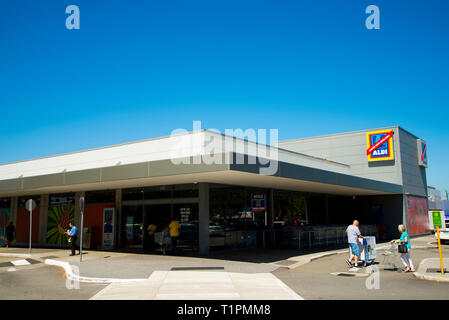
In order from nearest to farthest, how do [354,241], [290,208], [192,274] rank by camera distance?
[192,274]
[354,241]
[290,208]

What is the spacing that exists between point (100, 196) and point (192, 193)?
675cm

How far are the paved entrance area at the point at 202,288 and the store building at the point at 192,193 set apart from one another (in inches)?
135

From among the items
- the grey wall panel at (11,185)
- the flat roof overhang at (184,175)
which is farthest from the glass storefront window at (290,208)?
the grey wall panel at (11,185)

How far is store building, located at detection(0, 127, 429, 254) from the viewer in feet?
49.8

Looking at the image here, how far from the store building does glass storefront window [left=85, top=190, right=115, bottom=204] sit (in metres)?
0.05

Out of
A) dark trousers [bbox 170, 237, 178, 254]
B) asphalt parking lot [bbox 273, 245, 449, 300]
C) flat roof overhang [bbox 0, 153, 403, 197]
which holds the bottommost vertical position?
asphalt parking lot [bbox 273, 245, 449, 300]

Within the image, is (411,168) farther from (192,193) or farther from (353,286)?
(353,286)

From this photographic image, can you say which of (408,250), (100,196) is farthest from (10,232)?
(408,250)

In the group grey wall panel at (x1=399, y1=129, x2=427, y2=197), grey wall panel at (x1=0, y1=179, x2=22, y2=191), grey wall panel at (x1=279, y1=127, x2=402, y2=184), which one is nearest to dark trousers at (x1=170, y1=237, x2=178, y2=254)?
grey wall panel at (x1=0, y1=179, x2=22, y2=191)

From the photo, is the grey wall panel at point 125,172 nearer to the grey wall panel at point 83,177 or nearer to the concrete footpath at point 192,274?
the grey wall panel at point 83,177

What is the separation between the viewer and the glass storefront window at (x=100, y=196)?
2105 centimetres

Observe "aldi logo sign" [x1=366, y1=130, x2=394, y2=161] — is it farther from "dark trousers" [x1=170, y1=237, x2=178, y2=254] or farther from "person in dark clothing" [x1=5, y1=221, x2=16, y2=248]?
"person in dark clothing" [x1=5, y1=221, x2=16, y2=248]

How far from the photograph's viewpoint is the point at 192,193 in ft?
57.6

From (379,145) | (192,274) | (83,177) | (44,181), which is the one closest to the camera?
(192,274)
